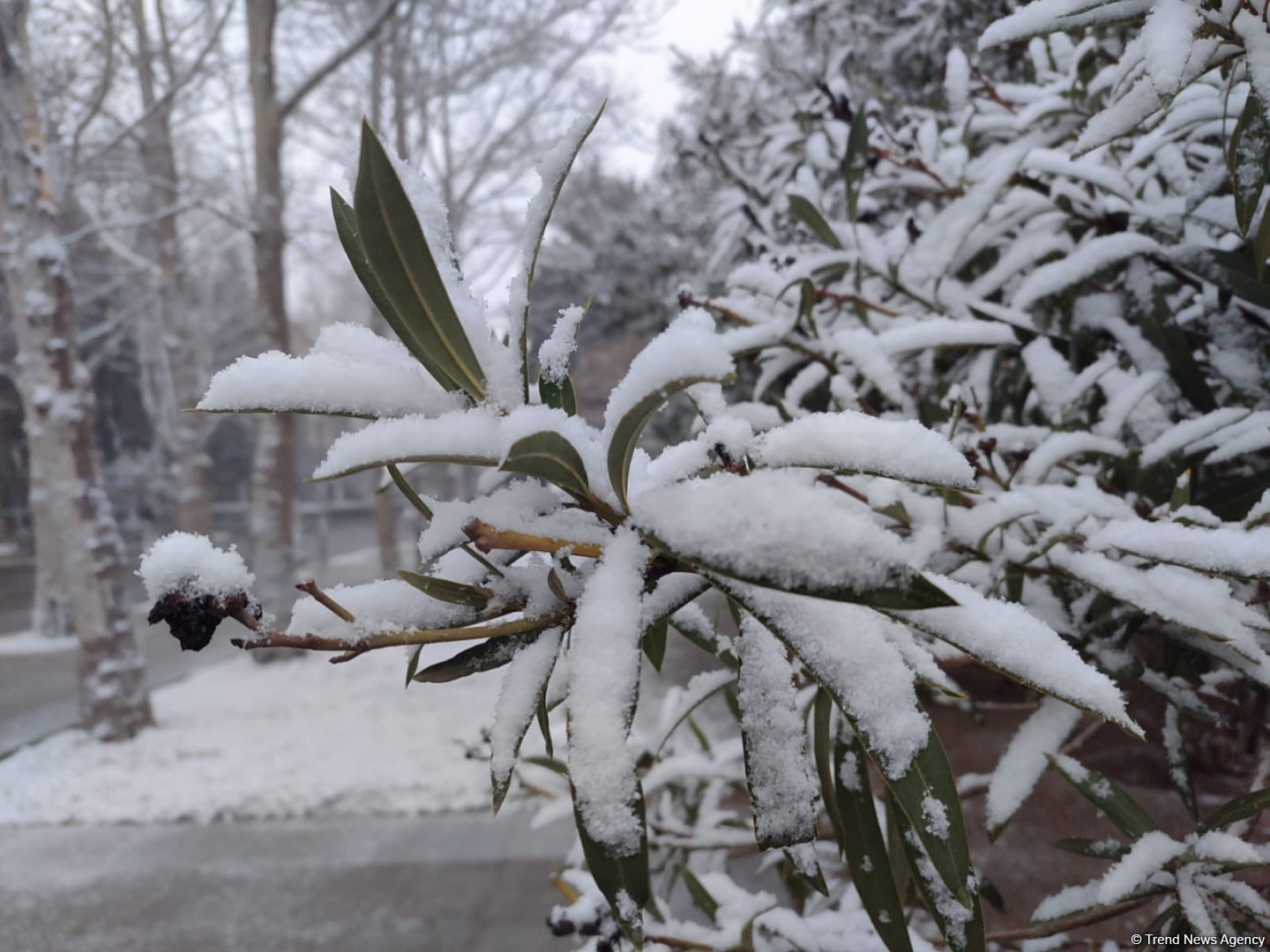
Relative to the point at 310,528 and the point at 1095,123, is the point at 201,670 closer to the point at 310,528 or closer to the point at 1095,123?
the point at 1095,123

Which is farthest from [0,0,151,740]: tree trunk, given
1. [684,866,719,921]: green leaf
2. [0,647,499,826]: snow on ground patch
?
[684,866,719,921]: green leaf

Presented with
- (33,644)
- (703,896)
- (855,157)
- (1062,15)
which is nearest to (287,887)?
(703,896)

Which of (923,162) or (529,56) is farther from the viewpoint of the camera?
(529,56)

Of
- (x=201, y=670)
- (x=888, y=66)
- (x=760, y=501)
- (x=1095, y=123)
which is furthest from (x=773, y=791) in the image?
(x=201, y=670)

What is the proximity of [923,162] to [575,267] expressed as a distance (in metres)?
5.88

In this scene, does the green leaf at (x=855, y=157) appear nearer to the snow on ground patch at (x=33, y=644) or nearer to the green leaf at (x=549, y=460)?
the green leaf at (x=549, y=460)

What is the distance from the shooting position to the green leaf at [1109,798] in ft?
2.43

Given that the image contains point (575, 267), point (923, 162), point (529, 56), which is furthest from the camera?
point (529, 56)

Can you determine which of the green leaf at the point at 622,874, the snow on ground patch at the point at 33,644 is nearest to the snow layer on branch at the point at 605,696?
the green leaf at the point at 622,874

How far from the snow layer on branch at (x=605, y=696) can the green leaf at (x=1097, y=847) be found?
61cm

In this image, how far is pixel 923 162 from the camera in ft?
4.12

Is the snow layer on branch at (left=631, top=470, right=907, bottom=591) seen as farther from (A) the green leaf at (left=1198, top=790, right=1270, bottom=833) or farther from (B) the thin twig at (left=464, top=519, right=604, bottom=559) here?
(A) the green leaf at (left=1198, top=790, right=1270, bottom=833)

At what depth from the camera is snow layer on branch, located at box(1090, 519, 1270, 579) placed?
527 millimetres

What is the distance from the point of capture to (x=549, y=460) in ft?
1.26
